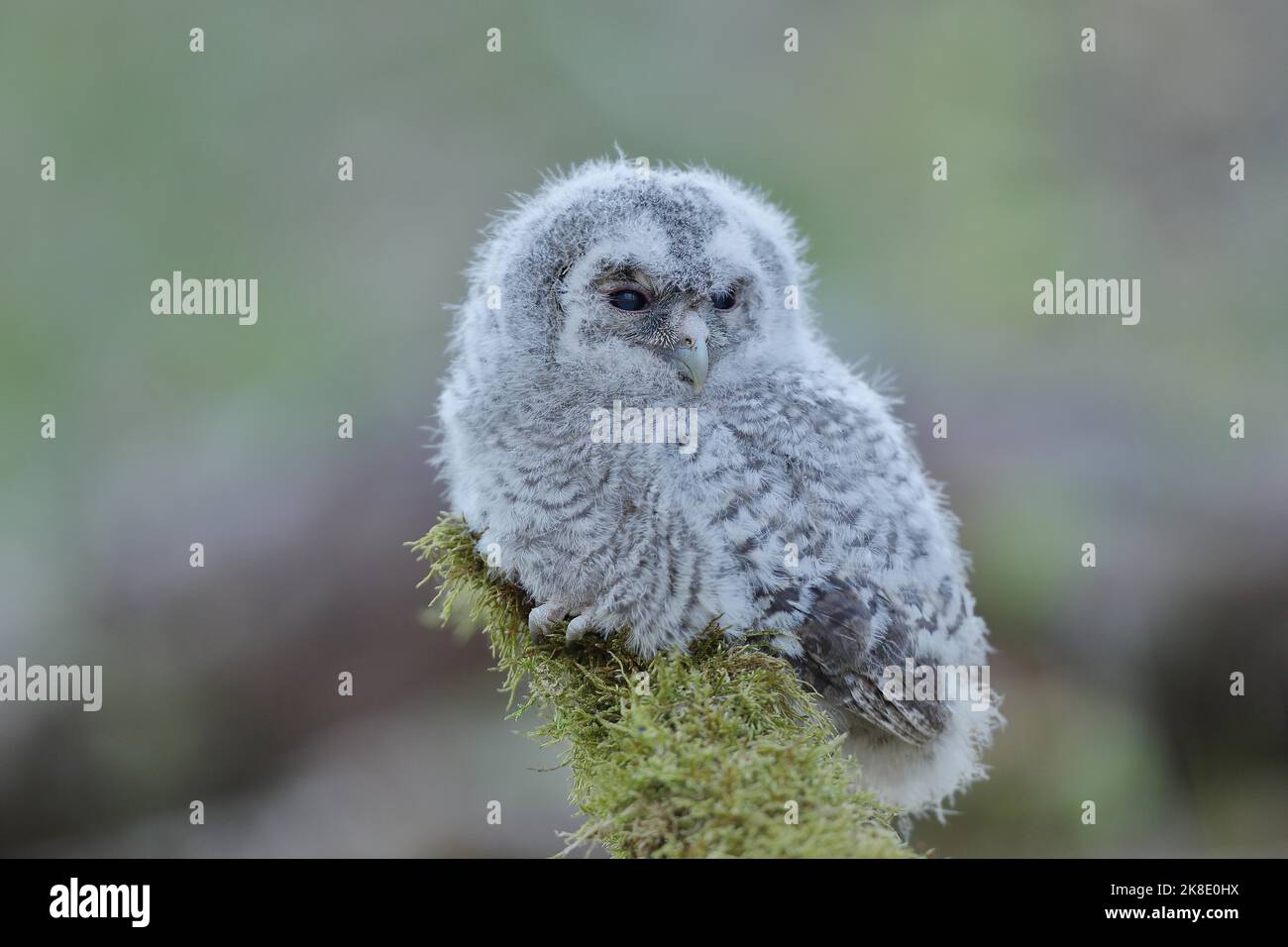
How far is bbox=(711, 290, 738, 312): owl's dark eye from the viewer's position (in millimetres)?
2547

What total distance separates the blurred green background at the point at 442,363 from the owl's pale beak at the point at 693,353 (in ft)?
10.4

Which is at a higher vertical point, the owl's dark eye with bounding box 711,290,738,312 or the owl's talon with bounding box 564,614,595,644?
the owl's dark eye with bounding box 711,290,738,312

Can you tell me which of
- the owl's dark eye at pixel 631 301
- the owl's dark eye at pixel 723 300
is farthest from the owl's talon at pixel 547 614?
the owl's dark eye at pixel 723 300

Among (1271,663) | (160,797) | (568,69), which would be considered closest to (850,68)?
(568,69)

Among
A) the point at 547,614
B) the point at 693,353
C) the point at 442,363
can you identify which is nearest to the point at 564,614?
the point at 547,614

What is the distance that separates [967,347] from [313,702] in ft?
14.8

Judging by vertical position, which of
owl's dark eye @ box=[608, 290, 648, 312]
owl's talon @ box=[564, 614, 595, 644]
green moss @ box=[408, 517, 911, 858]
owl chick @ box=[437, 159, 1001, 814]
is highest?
owl's dark eye @ box=[608, 290, 648, 312]

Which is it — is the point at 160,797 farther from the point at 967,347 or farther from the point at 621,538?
the point at 967,347

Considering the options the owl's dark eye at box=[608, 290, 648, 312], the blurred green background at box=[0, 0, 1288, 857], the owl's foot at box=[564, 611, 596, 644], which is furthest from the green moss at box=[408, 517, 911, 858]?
the blurred green background at box=[0, 0, 1288, 857]

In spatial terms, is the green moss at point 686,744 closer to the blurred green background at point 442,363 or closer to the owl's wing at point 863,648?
the owl's wing at point 863,648

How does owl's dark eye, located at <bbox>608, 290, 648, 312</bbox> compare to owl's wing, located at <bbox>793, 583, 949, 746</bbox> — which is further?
owl's dark eye, located at <bbox>608, 290, 648, 312</bbox>

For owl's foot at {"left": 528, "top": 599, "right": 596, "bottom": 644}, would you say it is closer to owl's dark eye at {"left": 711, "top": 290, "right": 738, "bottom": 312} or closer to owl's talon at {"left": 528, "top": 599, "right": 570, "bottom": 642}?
owl's talon at {"left": 528, "top": 599, "right": 570, "bottom": 642}

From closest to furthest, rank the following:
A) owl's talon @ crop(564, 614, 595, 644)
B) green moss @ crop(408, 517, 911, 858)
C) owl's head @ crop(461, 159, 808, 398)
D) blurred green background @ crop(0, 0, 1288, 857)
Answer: green moss @ crop(408, 517, 911, 858), owl's talon @ crop(564, 614, 595, 644), owl's head @ crop(461, 159, 808, 398), blurred green background @ crop(0, 0, 1288, 857)

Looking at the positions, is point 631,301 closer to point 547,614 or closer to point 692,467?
point 692,467
